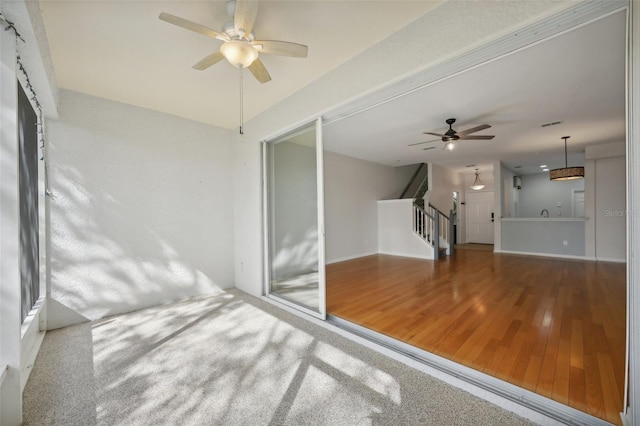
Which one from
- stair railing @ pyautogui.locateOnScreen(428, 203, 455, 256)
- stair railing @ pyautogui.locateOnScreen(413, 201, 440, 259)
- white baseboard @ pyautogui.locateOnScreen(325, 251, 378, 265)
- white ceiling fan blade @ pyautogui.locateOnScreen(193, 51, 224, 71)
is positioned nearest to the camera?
white ceiling fan blade @ pyautogui.locateOnScreen(193, 51, 224, 71)

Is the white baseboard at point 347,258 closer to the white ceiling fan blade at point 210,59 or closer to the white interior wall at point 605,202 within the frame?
the white ceiling fan blade at point 210,59

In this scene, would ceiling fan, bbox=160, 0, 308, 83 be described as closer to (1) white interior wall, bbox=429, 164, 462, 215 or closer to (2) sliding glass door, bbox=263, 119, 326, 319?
(2) sliding glass door, bbox=263, 119, 326, 319

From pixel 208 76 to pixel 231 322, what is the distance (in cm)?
268

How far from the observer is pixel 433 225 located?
244 inches

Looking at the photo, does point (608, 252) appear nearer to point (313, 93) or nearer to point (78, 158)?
point (313, 93)

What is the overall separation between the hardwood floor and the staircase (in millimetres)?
1107

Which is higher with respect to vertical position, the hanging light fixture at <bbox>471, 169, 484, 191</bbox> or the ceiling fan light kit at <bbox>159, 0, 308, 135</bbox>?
the ceiling fan light kit at <bbox>159, 0, 308, 135</bbox>

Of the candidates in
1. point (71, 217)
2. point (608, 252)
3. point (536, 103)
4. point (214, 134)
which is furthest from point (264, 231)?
point (608, 252)

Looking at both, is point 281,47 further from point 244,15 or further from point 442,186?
point 442,186

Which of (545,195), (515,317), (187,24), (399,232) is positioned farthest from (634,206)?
(545,195)

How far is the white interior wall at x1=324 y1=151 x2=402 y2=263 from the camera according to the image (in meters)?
5.84

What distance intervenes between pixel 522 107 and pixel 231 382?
4841mm

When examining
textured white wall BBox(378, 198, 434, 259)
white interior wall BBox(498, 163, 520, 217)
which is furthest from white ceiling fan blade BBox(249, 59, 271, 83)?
white interior wall BBox(498, 163, 520, 217)

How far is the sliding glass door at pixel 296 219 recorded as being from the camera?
2898 mm
